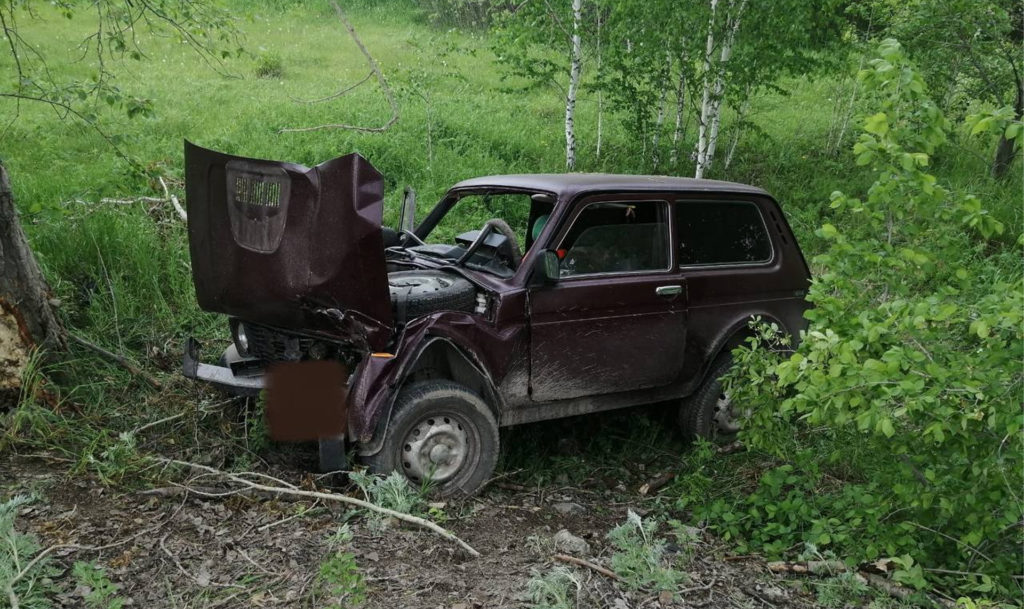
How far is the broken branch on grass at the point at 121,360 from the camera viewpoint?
16.6 feet

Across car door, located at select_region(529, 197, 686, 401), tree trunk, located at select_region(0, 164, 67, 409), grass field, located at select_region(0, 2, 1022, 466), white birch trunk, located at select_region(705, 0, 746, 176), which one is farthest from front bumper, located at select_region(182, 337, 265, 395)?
white birch trunk, located at select_region(705, 0, 746, 176)

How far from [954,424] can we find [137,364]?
4.83 m

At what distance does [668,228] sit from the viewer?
4.96 metres

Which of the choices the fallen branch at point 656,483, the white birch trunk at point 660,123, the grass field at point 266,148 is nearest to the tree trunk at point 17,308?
the grass field at point 266,148

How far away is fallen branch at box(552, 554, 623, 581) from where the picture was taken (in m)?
3.27

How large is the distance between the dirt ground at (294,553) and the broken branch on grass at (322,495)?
45mm

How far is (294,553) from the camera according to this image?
3.36 metres

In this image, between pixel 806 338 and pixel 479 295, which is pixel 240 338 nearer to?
pixel 479 295

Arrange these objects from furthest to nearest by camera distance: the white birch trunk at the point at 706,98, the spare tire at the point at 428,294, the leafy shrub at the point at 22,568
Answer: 1. the white birch trunk at the point at 706,98
2. the spare tire at the point at 428,294
3. the leafy shrub at the point at 22,568

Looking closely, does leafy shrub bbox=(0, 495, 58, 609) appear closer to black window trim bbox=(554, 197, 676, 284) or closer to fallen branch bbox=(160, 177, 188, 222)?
black window trim bbox=(554, 197, 676, 284)

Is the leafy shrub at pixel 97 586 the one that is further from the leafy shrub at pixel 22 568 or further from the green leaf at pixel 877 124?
the green leaf at pixel 877 124

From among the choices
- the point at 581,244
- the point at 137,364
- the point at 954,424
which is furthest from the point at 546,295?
the point at 137,364

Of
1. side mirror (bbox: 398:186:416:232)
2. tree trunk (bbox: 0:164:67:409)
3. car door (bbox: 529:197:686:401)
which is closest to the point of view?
tree trunk (bbox: 0:164:67:409)

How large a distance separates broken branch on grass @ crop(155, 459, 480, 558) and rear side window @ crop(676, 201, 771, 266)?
242 centimetres
